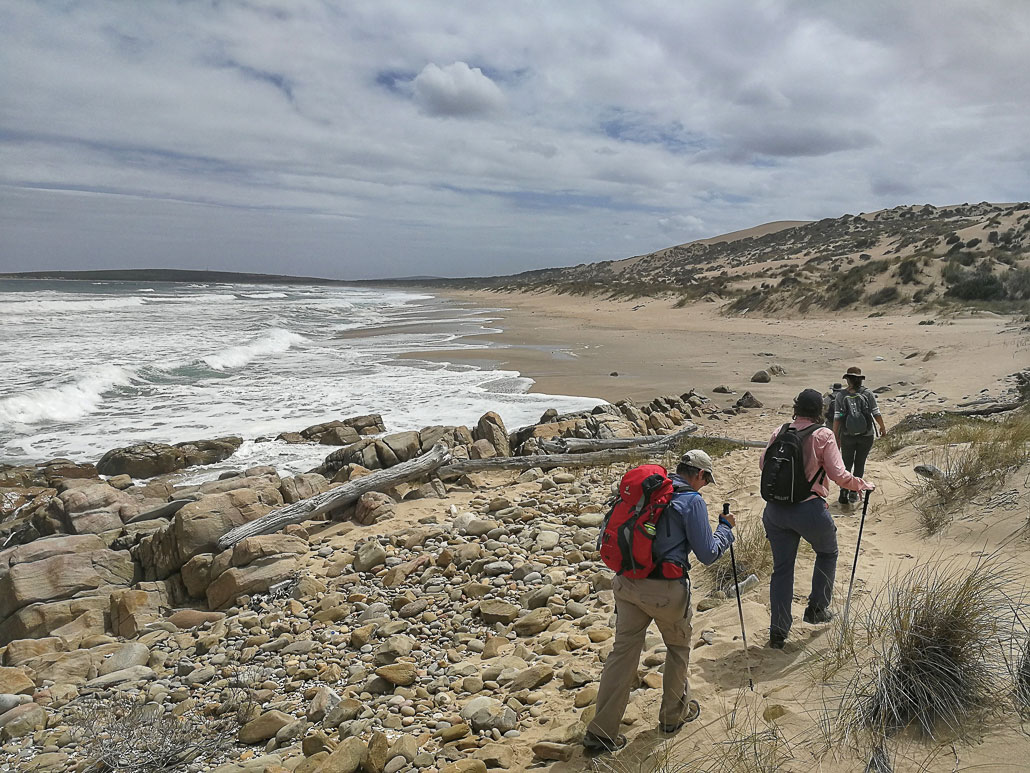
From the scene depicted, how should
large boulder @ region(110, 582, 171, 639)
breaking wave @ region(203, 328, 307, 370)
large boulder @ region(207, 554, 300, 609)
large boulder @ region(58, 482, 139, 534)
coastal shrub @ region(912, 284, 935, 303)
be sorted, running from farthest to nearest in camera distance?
coastal shrub @ region(912, 284, 935, 303) < breaking wave @ region(203, 328, 307, 370) < large boulder @ region(58, 482, 139, 534) < large boulder @ region(207, 554, 300, 609) < large boulder @ region(110, 582, 171, 639)

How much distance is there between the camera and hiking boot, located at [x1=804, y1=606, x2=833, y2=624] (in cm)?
438

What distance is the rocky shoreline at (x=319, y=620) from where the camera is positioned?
4168 mm

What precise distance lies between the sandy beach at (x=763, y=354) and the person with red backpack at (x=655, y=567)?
1164cm

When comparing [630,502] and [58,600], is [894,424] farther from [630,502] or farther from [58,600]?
[58,600]

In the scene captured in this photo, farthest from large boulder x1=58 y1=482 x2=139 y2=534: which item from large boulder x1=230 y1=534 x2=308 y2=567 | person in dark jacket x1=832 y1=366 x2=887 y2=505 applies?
person in dark jacket x1=832 y1=366 x2=887 y2=505

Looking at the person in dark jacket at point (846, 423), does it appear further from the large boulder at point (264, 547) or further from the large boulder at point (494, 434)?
the large boulder at point (264, 547)

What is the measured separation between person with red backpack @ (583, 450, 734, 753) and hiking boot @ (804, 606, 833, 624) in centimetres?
125

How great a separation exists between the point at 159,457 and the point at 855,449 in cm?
1093

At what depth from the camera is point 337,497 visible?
8.52 metres

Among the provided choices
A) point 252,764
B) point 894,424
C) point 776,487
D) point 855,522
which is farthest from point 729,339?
point 252,764

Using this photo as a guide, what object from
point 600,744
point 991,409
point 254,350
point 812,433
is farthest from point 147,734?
point 254,350

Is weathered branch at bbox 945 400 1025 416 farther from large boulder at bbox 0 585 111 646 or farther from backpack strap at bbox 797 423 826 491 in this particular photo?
large boulder at bbox 0 585 111 646

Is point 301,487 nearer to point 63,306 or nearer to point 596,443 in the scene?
point 596,443

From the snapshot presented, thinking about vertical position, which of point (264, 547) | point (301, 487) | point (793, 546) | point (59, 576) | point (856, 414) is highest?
point (856, 414)
